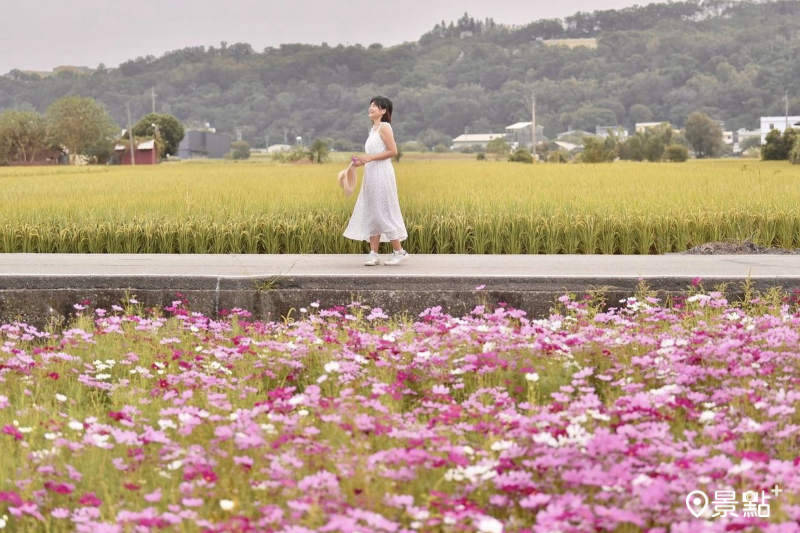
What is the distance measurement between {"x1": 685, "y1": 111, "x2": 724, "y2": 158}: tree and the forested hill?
40.7m

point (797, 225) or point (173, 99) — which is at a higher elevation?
point (173, 99)

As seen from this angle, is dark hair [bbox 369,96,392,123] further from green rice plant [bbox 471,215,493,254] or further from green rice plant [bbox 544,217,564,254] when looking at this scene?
green rice plant [bbox 544,217,564,254]

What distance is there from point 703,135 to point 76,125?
60934mm

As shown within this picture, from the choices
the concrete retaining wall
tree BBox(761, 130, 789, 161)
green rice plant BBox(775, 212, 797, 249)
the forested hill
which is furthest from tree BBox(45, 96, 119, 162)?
the concrete retaining wall

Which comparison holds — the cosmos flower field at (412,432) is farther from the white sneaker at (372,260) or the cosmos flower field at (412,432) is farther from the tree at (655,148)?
the tree at (655,148)

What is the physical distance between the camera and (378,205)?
33.6 ft

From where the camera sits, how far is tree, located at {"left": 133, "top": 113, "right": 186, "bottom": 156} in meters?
120

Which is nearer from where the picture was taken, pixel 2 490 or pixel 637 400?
pixel 2 490

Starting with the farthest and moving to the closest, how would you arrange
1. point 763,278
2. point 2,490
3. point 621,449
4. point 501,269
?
point 501,269 → point 763,278 → point 2,490 → point 621,449

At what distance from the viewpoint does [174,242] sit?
1397cm

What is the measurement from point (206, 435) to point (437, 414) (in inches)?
44.3

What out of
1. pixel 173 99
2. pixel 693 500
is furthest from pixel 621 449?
pixel 173 99

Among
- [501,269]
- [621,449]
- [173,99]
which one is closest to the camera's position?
[621,449]

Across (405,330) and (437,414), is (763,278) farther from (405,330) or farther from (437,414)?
(437,414)
